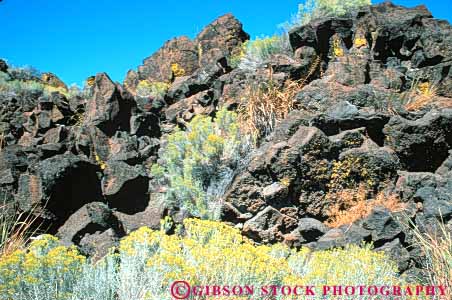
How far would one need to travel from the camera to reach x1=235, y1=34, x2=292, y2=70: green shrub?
959 cm

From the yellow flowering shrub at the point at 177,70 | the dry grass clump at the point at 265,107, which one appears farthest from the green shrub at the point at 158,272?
the yellow flowering shrub at the point at 177,70

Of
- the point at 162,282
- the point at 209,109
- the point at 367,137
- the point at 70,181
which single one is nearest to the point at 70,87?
the point at 209,109

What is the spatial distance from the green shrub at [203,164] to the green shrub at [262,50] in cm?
259

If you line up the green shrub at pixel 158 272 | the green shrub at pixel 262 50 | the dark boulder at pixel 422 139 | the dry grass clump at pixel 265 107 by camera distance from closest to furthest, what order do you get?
1. the green shrub at pixel 158 272
2. the dark boulder at pixel 422 139
3. the dry grass clump at pixel 265 107
4. the green shrub at pixel 262 50

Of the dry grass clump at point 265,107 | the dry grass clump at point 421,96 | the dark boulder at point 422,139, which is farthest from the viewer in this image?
the dry grass clump at point 265,107

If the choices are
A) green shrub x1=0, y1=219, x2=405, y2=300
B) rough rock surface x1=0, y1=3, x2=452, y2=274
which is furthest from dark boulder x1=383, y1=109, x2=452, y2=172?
green shrub x1=0, y1=219, x2=405, y2=300

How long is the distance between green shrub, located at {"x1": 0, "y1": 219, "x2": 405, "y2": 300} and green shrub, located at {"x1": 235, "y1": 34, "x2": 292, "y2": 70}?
6195 millimetres

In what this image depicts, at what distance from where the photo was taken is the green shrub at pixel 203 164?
6.37m

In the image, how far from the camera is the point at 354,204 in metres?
5.98

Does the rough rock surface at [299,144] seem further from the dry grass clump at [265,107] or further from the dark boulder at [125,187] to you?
the dry grass clump at [265,107]

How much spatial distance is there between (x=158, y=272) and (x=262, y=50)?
733 cm

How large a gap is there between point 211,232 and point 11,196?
3.21m

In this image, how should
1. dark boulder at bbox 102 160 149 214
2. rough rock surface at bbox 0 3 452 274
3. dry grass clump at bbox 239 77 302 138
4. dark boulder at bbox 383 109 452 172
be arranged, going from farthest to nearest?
dry grass clump at bbox 239 77 302 138 < dark boulder at bbox 102 160 149 214 < dark boulder at bbox 383 109 452 172 < rough rock surface at bbox 0 3 452 274

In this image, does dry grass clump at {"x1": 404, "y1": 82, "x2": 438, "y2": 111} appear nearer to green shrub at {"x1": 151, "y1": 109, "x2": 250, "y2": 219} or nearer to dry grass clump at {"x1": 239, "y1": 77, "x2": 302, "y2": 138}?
dry grass clump at {"x1": 239, "y1": 77, "x2": 302, "y2": 138}
